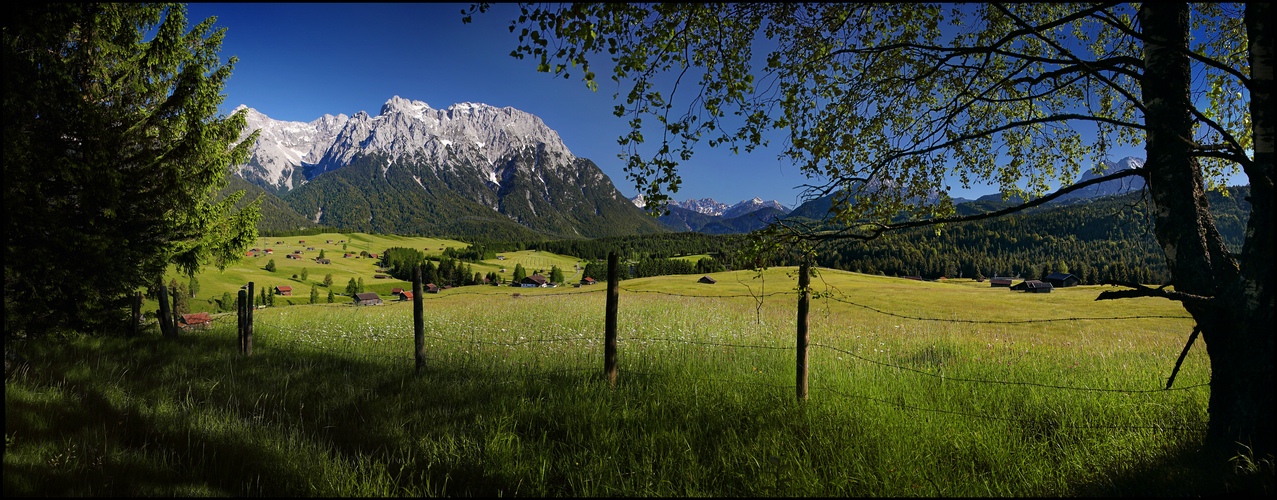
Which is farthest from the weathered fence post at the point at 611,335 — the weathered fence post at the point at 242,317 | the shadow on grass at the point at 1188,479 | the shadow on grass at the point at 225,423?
the weathered fence post at the point at 242,317

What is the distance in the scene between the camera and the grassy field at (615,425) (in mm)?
4223

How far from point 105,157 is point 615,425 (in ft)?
37.1

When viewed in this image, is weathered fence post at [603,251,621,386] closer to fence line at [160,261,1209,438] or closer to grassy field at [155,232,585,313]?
fence line at [160,261,1209,438]

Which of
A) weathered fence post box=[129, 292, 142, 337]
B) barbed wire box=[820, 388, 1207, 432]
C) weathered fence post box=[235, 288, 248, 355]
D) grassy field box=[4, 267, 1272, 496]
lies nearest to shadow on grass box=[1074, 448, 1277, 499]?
grassy field box=[4, 267, 1272, 496]

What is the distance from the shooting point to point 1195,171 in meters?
4.56

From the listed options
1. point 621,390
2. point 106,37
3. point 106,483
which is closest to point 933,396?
point 621,390

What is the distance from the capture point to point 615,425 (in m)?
5.39

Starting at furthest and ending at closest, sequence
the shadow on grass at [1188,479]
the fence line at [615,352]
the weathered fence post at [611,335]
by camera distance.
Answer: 1. the weathered fence post at [611,335]
2. the fence line at [615,352]
3. the shadow on grass at [1188,479]

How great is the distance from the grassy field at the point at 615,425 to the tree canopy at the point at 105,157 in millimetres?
1566

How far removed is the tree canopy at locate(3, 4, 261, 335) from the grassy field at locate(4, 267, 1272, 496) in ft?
5.14

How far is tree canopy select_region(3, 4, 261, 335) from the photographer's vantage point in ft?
26.2

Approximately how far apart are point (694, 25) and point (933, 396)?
5.78 metres

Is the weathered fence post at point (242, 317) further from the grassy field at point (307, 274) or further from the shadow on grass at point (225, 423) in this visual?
the grassy field at point (307, 274)

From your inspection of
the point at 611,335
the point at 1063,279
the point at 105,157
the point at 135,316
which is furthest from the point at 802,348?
the point at 1063,279
